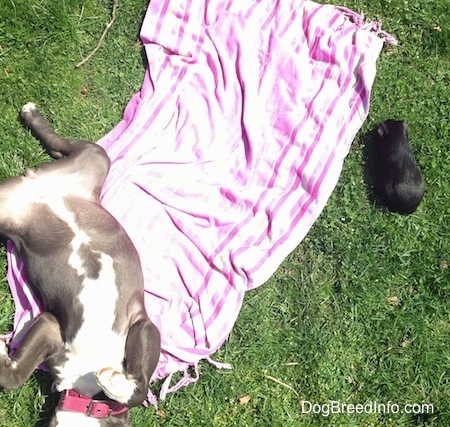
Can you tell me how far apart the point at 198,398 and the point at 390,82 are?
342 cm

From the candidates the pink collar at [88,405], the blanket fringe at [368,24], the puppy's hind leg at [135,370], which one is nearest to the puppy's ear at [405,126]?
the blanket fringe at [368,24]

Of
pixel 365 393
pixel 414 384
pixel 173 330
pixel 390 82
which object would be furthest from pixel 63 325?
pixel 390 82

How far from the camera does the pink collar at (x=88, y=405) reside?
15.6 ft

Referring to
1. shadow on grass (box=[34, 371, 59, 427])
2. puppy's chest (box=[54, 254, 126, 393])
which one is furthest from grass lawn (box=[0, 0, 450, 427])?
puppy's chest (box=[54, 254, 126, 393])

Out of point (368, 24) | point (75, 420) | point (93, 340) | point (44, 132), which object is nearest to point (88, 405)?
point (75, 420)

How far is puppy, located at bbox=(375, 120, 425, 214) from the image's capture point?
573 centimetres

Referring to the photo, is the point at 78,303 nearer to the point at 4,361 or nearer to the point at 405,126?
the point at 4,361

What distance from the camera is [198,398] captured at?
18.6 feet

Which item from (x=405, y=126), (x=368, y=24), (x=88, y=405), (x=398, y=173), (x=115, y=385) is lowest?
(x=88, y=405)

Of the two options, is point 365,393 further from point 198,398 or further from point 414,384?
point 198,398

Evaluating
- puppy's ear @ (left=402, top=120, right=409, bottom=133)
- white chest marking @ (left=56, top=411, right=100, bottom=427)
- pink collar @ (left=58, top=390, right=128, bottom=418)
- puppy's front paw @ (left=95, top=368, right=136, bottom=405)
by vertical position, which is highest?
puppy's ear @ (left=402, top=120, right=409, bottom=133)

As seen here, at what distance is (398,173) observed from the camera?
18.8 feet

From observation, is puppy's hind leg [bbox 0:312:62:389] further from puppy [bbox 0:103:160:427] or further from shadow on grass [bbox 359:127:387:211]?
shadow on grass [bbox 359:127:387:211]

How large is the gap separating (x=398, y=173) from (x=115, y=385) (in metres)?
3.02
